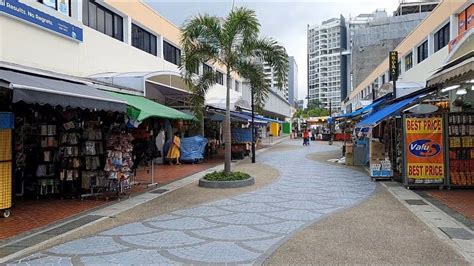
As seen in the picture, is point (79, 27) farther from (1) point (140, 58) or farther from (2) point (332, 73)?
(2) point (332, 73)

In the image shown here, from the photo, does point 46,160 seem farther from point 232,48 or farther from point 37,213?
point 232,48

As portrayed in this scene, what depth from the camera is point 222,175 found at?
12617 millimetres

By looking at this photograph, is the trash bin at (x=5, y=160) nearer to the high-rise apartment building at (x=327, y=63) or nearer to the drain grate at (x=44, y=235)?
the drain grate at (x=44, y=235)

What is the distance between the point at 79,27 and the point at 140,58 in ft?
16.9

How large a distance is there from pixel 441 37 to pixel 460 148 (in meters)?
13.8

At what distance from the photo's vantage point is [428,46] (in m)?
24.5

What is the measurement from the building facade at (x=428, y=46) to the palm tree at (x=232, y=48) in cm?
642

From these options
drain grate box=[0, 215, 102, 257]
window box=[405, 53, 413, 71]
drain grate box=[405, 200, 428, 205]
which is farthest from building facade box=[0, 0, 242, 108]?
window box=[405, 53, 413, 71]

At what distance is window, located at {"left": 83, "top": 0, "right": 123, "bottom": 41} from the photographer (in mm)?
14711

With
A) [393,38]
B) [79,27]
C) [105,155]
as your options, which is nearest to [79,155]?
[105,155]

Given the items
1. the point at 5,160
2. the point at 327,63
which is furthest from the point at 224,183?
the point at 327,63

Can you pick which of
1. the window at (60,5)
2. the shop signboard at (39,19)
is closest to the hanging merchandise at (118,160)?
the shop signboard at (39,19)

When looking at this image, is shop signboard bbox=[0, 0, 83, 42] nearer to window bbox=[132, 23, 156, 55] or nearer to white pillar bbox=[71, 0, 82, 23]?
white pillar bbox=[71, 0, 82, 23]

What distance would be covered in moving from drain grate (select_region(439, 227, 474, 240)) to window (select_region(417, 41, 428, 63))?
852 inches
